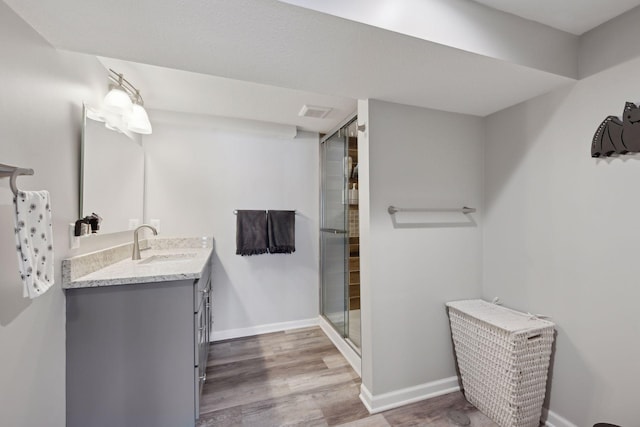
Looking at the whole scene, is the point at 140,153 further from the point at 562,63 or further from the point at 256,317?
the point at 562,63

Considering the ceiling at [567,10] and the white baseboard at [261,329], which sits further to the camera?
the white baseboard at [261,329]

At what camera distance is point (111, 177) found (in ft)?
5.76

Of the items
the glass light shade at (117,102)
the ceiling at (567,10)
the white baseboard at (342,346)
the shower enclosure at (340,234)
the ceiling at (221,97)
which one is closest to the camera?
the ceiling at (567,10)

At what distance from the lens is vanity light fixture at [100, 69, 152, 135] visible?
161 cm

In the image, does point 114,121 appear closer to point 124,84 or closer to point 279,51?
point 124,84

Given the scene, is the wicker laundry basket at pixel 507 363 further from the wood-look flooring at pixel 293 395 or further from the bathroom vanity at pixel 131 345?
the bathroom vanity at pixel 131 345

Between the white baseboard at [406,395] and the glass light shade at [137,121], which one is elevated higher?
the glass light shade at [137,121]

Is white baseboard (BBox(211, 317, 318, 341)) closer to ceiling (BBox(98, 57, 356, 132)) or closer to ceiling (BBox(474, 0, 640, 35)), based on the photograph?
ceiling (BBox(98, 57, 356, 132))

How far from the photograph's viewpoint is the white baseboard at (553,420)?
4.89 feet

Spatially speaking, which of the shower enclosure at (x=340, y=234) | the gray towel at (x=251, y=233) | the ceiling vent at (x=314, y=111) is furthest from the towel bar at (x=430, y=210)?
the gray towel at (x=251, y=233)

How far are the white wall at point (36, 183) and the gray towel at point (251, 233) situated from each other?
52.8 inches

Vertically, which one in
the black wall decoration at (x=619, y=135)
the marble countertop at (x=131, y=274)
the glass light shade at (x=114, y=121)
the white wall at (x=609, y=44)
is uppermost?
the white wall at (x=609, y=44)

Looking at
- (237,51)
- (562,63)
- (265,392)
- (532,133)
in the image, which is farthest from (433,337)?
(237,51)

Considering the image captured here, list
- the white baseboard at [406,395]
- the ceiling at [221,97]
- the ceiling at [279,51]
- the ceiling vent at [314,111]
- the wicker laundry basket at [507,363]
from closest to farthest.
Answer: the ceiling at [279,51]
the wicker laundry basket at [507,363]
the white baseboard at [406,395]
the ceiling at [221,97]
the ceiling vent at [314,111]
